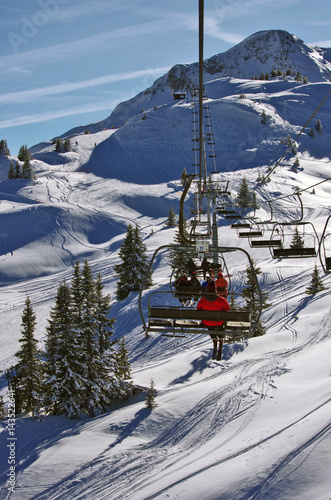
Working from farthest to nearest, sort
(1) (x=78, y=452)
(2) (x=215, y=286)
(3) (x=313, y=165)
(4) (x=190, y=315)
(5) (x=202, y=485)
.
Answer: (3) (x=313, y=165), (1) (x=78, y=452), (5) (x=202, y=485), (2) (x=215, y=286), (4) (x=190, y=315)

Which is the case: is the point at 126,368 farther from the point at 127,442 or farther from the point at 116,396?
the point at 127,442

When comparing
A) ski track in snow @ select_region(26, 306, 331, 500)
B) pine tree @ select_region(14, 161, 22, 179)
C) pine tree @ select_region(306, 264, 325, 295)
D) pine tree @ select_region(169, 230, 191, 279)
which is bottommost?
ski track in snow @ select_region(26, 306, 331, 500)

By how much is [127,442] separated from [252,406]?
593 cm

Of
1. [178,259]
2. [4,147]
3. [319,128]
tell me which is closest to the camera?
[178,259]

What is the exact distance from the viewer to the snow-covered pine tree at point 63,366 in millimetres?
22281

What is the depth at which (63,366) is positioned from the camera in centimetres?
2241

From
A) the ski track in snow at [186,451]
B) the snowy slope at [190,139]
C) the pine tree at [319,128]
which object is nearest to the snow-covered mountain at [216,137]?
the snowy slope at [190,139]

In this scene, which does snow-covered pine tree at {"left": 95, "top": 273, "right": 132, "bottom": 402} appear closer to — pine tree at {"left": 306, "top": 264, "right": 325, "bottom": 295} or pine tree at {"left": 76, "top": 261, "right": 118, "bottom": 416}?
pine tree at {"left": 76, "top": 261, "right": 118, "bottom": 416}

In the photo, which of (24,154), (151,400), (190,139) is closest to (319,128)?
(190,139)

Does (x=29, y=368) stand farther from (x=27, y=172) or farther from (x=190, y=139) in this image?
(x=190, y=139)

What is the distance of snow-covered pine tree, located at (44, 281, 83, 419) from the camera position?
22.3m

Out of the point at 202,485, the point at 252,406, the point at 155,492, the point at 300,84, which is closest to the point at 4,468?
the point at 155,492

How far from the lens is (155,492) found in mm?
15141

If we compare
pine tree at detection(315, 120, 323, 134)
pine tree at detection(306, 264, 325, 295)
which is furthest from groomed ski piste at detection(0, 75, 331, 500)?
pine tree at detection(315, 120, 323, 134)
